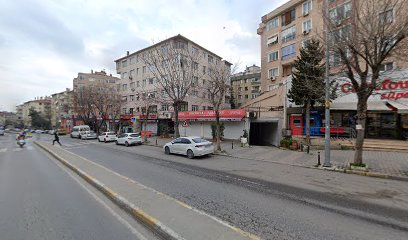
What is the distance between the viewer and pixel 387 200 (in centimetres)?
605

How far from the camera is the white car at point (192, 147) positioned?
45.2ft

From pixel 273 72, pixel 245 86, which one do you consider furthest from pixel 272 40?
pixel 245 86

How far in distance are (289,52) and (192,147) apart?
76.6ft

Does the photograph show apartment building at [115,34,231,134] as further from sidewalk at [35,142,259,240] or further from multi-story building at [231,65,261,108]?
sidewalk at [35,142,259,240]

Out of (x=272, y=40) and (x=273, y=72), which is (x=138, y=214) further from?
(x=272, y=40)

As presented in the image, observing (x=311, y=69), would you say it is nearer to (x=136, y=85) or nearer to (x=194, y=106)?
(x=194, y=106)

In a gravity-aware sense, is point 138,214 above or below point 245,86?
below

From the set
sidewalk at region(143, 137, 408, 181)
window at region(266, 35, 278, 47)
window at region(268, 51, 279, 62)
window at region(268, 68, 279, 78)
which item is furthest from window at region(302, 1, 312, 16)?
sidewalk at region(143, 137, 408, 181)

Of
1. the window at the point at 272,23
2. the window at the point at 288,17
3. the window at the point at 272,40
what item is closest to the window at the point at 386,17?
the window at the point at 288,17

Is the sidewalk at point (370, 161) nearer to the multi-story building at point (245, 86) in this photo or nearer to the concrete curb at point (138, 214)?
the concrete curb at point (138, 214)

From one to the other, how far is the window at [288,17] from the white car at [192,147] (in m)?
25.3

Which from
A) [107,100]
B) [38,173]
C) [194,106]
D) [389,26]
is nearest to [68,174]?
[38,173]

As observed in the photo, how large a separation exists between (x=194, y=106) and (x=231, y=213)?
31167mm

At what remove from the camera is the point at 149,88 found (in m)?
37.3
